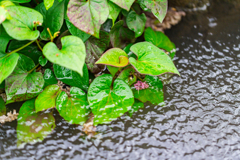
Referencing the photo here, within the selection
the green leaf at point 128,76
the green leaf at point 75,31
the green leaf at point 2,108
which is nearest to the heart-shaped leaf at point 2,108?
the green leaf at point 2,108

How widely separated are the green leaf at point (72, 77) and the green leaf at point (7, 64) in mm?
210

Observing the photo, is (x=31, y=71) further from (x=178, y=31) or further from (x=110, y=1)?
(x=178, y=31)

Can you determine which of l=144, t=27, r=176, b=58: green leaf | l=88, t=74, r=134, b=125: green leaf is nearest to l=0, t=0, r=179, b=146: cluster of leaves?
l=88, t=74, r=134, b=125: green leaf

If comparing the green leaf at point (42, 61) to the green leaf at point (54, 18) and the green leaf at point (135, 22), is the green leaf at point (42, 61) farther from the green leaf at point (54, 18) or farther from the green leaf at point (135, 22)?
the green leaf at point (135, 22)

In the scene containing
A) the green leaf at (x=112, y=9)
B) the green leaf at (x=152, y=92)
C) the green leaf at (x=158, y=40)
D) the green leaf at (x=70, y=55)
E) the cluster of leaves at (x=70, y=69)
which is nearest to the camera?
the green leaf at (x=70, y=55)

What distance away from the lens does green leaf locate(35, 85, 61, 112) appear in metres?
1.05

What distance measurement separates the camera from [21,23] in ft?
3.08

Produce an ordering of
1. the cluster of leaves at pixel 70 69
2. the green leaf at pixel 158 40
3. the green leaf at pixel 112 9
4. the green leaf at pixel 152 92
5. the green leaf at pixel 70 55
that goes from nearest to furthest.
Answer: the green leaf at pixel 70 55 → the cluster of leaves at pixel 70 69 → the green leaf at pixel 112 9 → the green leaf at pixel 152 92 → the green leaf at pixel 158 40

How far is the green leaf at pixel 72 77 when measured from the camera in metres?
1.11

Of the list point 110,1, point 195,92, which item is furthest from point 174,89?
point 110,1

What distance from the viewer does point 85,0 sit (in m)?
1.02

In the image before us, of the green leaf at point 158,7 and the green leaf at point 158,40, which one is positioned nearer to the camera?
the green leaf at point 158,7

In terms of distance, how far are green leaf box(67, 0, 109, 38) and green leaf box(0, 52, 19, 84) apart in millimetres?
323

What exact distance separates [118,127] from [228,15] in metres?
1.45
